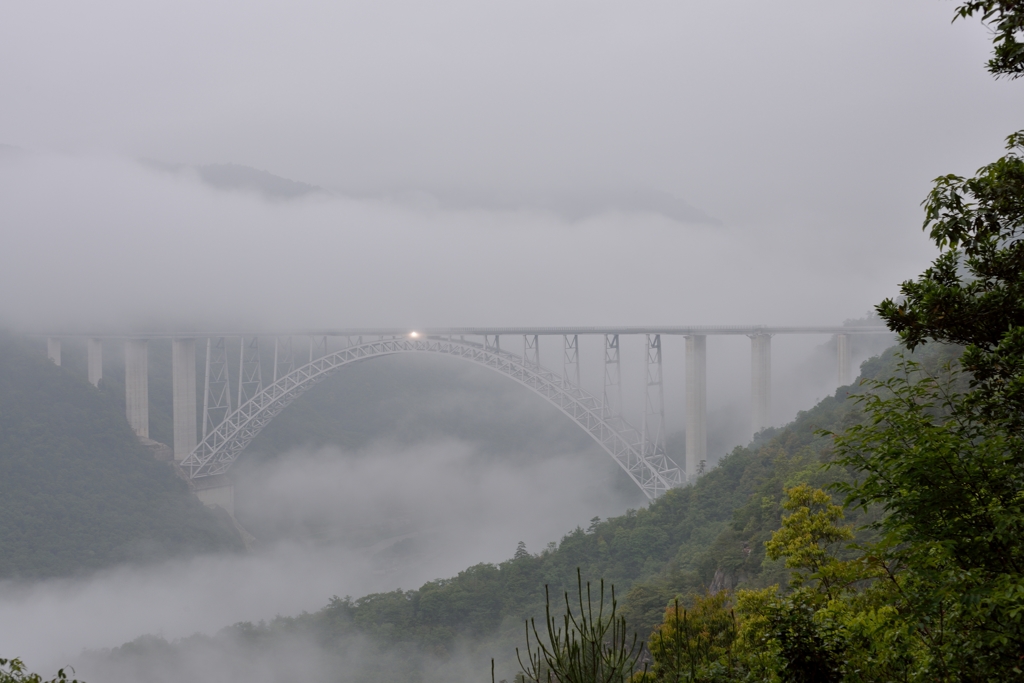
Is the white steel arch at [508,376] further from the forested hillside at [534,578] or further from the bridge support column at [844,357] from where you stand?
the bridge support column at [844,357]

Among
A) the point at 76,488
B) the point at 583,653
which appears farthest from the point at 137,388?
the point at 583,653

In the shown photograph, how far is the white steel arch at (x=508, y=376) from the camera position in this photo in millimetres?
27578

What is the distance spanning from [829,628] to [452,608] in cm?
1903

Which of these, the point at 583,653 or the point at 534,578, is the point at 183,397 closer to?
the point at 534,578

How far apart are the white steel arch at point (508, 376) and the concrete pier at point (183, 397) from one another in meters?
0.84

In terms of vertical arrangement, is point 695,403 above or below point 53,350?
below

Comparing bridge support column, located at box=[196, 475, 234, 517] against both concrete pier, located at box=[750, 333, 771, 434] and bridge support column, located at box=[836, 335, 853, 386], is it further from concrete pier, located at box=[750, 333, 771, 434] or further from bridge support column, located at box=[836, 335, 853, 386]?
bridge support column, located at box=[836, 335, 853, 386]

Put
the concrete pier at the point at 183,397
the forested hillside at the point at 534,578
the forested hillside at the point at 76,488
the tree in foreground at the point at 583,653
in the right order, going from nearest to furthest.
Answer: the tree in foreground at the point at 583,653 < the forested hillside at the point at 534,578 < the forested hillside at the point at 76,488 < the concrete pier at the point at 183,397

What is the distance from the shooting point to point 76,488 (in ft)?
119

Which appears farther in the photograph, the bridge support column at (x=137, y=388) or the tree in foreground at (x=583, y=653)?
the bridge support column at (x=137, y=388)

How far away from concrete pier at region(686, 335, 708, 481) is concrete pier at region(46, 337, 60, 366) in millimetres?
36143

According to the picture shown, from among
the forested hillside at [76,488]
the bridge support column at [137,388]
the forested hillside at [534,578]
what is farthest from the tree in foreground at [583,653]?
the bridge support column at [137,388]

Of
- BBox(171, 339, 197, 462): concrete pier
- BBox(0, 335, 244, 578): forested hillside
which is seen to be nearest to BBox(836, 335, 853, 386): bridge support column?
BBox(0, 335, 244, 578): forested hillside

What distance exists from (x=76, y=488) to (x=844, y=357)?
3613 centimetres
